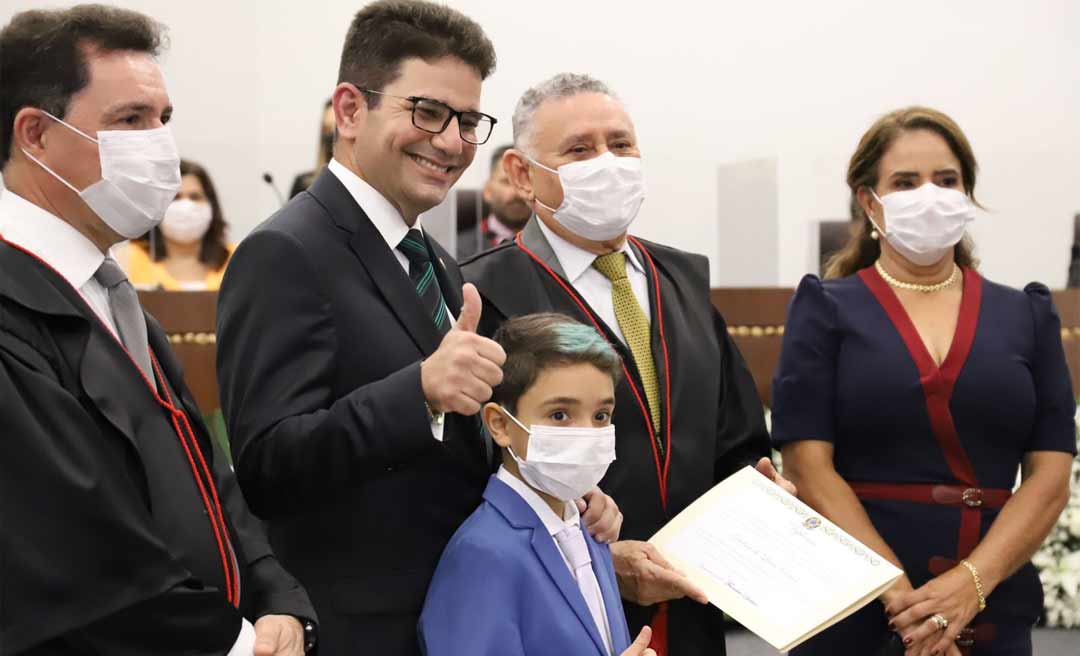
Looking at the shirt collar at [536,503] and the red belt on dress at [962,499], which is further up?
the shirt collar at [536,503]

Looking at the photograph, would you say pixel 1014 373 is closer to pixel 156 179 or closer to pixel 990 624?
pixel 990 624

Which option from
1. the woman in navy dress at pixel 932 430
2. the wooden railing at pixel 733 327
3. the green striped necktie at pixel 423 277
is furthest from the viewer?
the wooden railing at pixel 733 327

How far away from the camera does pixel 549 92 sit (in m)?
2.68

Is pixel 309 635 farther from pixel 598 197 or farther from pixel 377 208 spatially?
pixel 598 197

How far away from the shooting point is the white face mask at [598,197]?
8.50 ft

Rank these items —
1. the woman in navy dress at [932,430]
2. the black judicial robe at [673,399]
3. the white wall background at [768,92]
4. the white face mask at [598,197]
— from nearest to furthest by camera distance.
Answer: the black judicial robe at [673,399] → the white face mask at [598,197] → the woman in navy dress at [932,430] → the white wall background at [768,92]

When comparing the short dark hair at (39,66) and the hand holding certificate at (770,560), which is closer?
the short dark hair at (39,66)

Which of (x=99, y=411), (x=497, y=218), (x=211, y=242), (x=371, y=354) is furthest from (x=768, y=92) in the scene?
(x=99, y=411)

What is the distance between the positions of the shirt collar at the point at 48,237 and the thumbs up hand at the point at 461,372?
528 millimetres

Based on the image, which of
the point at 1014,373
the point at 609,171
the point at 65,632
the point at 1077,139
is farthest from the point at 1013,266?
the point at 65,632

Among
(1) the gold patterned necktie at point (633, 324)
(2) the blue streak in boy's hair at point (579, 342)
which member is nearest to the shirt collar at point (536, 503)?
(2) the blue streak in boy's hair at point (579, 342)

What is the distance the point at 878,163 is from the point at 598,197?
0.82 meters

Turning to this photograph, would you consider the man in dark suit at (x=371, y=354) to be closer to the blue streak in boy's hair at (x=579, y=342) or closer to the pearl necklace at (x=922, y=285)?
the blue streak in boy's hair at (x=579, y=342)

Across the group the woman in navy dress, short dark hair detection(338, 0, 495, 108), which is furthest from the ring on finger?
short dark hair detection(338, 0, 495, 108)
